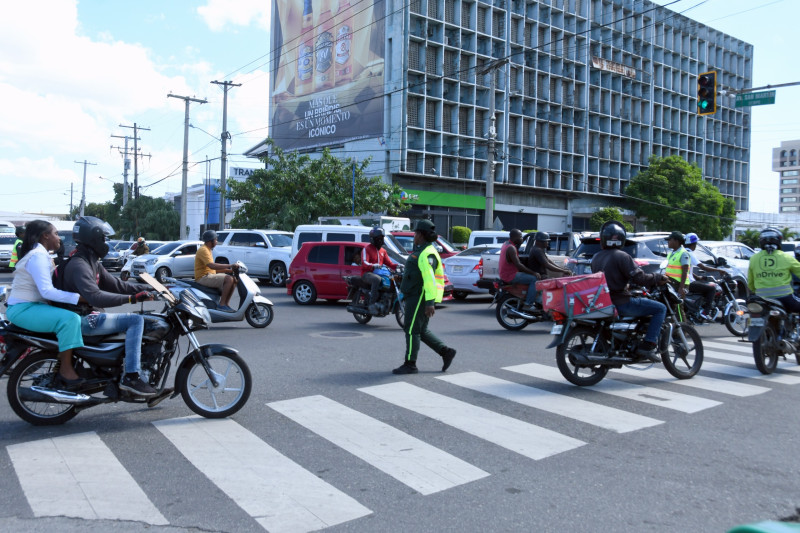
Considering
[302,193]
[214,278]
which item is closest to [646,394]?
[214,278]

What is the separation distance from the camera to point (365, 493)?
4.34m

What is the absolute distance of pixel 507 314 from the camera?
13117mm

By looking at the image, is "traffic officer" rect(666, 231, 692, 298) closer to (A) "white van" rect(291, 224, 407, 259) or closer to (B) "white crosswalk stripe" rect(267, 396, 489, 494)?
(B) "white crosswalk stripe" rect(267, 396, 489, 494)

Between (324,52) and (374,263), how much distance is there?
44.8 meters

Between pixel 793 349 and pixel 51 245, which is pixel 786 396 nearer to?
pixel 793 349

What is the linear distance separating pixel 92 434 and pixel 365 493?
8.49 ft

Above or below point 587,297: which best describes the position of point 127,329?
below

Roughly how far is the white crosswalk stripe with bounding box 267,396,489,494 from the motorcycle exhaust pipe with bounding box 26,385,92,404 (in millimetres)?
1737

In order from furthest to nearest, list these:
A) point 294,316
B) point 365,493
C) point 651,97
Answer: point 651,97 → point 294,316 → point 365,493

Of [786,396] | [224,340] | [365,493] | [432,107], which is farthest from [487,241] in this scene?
[432,107]

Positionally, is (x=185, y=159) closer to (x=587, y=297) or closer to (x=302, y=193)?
(x=302, y=193)

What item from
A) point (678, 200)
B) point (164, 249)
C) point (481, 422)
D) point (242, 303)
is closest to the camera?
point (481, 422)

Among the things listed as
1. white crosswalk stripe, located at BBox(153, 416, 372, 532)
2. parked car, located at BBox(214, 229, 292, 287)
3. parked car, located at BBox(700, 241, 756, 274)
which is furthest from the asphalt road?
parked car, located at BBox(214, 229, 292, 287)

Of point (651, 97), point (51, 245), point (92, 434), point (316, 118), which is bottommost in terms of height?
point (92, 434)
